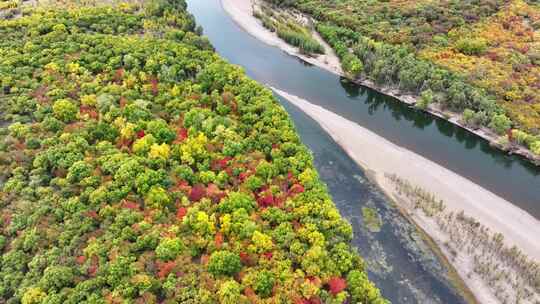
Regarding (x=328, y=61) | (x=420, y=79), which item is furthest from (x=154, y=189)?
(x=328, y=61)

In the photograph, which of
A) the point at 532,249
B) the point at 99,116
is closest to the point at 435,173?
the point at 532,249

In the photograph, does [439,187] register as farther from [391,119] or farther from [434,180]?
[391,119]

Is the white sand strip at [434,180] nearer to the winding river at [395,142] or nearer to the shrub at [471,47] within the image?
the winding river at [395,142]

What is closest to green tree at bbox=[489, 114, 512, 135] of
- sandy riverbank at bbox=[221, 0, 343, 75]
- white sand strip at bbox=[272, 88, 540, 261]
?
white sand strip at bbox=[272, 88, 540, 261]

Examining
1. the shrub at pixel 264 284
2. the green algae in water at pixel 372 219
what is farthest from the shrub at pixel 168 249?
the green algae in water at pixel 372 219

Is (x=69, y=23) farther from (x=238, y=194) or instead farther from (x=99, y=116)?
(x=238, y=194)

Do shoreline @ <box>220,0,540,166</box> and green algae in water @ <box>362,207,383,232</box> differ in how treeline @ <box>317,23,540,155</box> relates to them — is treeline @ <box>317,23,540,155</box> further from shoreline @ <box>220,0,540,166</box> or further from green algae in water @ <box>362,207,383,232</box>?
green algae in water @ <box>362,207,383,232</box>
